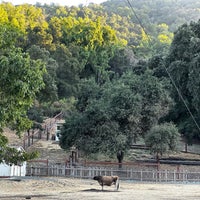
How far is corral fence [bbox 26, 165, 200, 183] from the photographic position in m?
33.0

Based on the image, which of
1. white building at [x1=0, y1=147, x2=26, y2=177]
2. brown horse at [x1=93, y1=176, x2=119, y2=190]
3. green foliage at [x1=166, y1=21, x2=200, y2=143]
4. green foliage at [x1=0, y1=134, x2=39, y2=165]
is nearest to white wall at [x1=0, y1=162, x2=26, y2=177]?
white building at [x1=0, y1=147, x2=26, y2=177]

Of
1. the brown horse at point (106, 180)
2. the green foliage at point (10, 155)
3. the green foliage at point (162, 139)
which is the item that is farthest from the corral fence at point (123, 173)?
the green foliage at point (10, 155)

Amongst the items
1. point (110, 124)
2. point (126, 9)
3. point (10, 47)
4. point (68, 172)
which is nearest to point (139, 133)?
point (110, 124)

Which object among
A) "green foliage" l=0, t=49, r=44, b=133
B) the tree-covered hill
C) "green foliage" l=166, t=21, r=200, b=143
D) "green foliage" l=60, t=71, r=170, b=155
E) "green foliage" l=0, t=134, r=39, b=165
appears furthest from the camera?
"green foliage" l=166, t=21, r=200, b=143

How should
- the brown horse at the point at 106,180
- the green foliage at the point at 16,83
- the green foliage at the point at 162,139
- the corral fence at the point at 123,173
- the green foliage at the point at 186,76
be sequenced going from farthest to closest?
the green foliage at the point at 186,76 < the green foliage at the point at 162,139 < the corral fence at the point at 123,173 < the brown horse at the point at 106,180 < the green foliage at the point at 16,83

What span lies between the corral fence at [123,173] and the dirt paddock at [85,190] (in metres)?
0.97

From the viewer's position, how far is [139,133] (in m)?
36.0

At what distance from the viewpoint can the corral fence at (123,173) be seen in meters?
33.0

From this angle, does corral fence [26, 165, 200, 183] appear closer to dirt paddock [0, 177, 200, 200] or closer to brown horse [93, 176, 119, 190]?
dirt paddock [0, 177, 200, 200]

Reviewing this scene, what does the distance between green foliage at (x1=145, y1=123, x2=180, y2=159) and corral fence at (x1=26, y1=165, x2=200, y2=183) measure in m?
1.86

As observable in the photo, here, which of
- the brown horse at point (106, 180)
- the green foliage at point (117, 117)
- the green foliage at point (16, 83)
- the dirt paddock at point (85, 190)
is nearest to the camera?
the green foliage at point (16, 83)

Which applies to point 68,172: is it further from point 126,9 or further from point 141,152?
point 126,9

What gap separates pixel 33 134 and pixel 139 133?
13804 millimetres

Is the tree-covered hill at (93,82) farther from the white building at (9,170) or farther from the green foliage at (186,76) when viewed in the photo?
the white building at (9,170)
